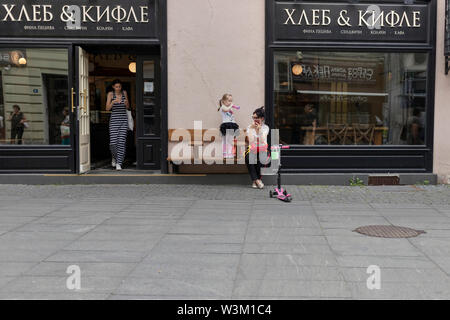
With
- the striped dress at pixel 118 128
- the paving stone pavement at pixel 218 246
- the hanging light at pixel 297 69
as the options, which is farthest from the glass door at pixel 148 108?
the hanging light at pixel 297 69

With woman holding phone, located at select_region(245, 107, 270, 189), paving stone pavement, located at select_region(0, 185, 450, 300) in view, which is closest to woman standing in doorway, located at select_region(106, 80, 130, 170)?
paving stone pavement, located at select_region(0, 185, 450, 300)

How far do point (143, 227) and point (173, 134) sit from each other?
4275 mm

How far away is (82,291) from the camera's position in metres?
4.31

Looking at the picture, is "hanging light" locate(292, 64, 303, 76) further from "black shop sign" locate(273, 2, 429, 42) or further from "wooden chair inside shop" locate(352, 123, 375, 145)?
"wooden chair inside shop" locate(352, 123, 375, 145)

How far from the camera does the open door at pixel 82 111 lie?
36.3 ft

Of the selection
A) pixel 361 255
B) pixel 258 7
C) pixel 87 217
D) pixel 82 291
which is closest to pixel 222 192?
pixel 87 217

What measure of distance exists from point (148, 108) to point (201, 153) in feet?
5.89

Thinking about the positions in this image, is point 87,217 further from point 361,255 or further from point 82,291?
point 361,255

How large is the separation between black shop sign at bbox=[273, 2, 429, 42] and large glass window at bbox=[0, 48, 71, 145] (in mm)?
4843

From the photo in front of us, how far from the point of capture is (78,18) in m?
10.9

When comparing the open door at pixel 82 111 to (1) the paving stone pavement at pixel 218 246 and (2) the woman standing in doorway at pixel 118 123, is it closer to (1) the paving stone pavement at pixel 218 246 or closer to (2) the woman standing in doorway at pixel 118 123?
(2) the woman standing in doorway at pixel 118 123

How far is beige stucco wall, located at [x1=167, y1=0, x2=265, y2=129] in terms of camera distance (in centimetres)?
1080

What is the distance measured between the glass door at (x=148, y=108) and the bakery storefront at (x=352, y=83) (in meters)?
2.54

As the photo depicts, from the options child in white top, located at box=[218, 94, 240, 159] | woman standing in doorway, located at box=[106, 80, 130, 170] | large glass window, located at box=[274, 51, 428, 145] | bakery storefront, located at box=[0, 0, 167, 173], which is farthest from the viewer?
woman standing in doorway, located at box=[106, 80, 130, 170]
